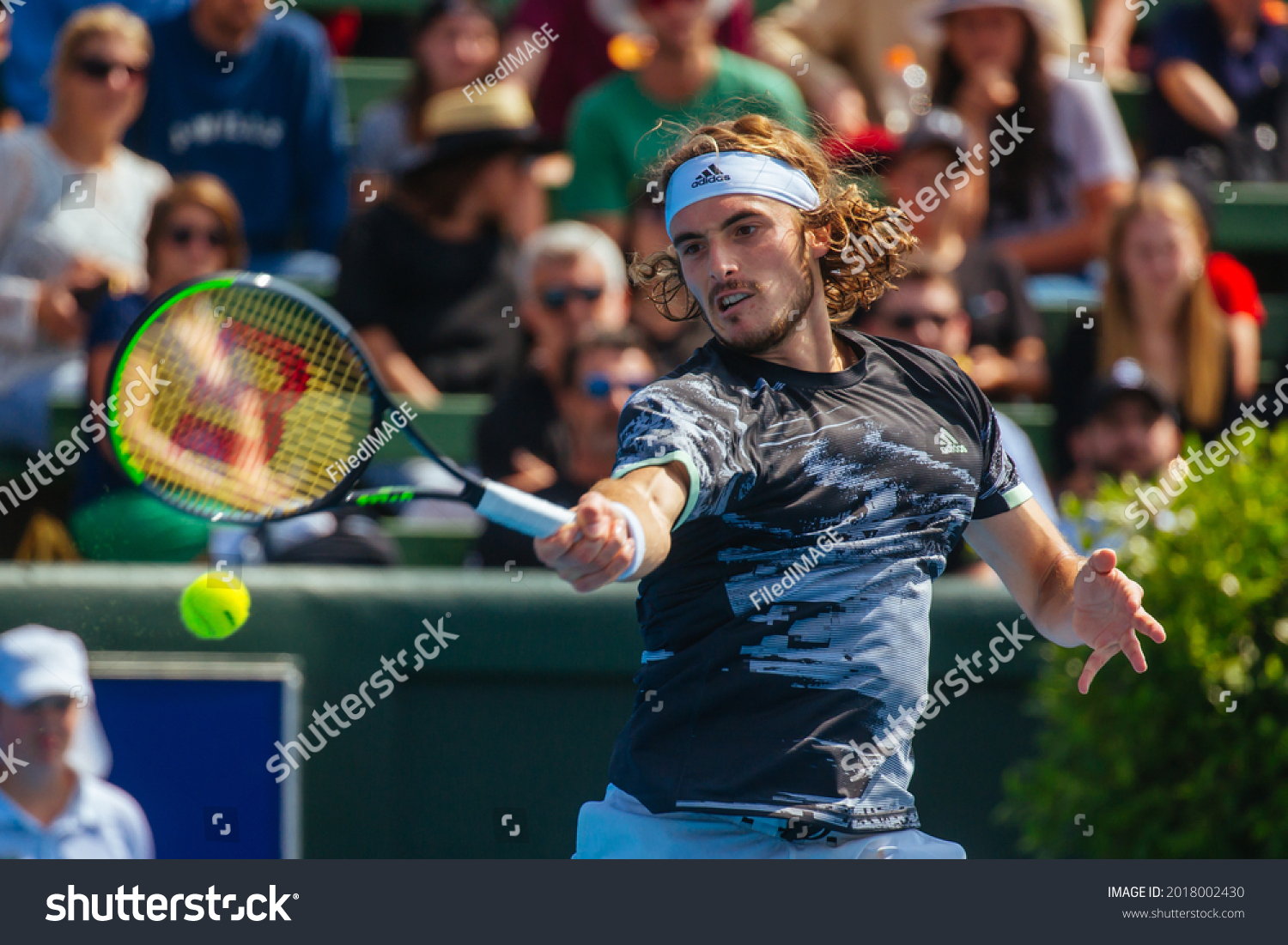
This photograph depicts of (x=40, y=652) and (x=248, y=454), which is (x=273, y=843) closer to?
(x=40, y=652)

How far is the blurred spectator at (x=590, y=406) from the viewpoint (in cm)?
468

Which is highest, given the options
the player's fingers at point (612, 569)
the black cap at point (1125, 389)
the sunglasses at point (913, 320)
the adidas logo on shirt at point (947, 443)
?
the sunglasses at point (913, 320)

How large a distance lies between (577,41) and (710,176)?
434 centimetres

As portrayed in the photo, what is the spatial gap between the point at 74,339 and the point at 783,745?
12.1ft

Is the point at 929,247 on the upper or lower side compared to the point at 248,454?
upper

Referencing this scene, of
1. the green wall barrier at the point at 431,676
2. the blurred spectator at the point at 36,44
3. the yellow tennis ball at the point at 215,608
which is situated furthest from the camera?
the blurred spectator at the point at 36,44

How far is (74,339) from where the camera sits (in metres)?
5.27

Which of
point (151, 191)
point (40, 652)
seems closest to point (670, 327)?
point (151, 191)

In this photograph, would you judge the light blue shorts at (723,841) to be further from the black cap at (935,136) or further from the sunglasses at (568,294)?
the black cap at (935,136)

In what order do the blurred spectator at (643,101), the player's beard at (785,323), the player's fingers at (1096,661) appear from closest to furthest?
1. the player's beard at (785,323)
2. the player's fingers at (1096,661)
3. the blurred spectator at (643,101)

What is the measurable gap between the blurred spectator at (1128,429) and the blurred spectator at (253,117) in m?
2.94

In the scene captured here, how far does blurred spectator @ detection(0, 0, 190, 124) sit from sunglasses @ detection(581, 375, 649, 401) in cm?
260

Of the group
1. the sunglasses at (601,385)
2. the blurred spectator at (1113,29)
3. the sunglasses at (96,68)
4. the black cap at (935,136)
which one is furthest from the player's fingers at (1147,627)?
the blurred spectator at (1113,29)

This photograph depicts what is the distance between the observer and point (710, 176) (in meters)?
2.48
